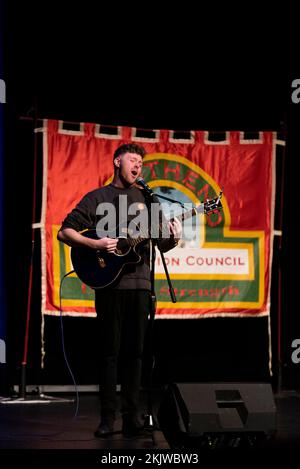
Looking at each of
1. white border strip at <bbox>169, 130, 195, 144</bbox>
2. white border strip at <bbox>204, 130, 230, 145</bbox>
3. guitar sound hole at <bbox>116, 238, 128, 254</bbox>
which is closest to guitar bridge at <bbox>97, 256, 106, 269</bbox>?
guitar sound hole at <bbox>116, 238, 128, 254</bbox>

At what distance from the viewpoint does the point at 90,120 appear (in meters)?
6.21

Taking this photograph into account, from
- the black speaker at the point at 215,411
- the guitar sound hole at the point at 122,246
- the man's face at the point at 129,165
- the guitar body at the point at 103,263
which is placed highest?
the man's face at the point at 129,165

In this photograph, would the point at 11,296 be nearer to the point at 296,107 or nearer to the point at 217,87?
Result: the point at 217,87

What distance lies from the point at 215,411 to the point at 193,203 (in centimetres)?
283

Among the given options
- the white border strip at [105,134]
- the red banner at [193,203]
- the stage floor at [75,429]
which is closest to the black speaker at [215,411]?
the stage floor at [75,429]

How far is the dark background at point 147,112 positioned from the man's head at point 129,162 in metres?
1.73

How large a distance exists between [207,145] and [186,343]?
1.60 metres

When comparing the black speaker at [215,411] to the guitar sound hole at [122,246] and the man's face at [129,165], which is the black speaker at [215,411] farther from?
the man's face at [129,165]

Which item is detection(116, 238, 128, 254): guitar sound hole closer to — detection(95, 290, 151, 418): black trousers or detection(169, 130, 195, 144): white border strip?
detection(95, 290, 151, 418): black trousers

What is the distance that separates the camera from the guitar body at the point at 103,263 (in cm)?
418

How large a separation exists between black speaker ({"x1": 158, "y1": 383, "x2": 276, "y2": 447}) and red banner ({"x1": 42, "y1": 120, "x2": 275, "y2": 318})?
2.51m

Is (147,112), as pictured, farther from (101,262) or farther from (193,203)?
(101,262)

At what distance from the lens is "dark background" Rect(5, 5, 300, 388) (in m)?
5.90
